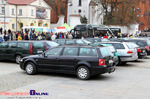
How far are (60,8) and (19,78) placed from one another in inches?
2599

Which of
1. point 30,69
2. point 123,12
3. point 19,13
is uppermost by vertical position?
point 123,12

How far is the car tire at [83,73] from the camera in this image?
10.4 m

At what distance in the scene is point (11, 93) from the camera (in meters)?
8.19

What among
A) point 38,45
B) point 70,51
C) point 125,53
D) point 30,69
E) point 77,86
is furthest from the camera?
point 38,45

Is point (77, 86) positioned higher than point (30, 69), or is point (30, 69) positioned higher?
point (30, 69)

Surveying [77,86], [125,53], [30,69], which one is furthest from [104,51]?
[125,53]

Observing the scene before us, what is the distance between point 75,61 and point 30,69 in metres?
2.60

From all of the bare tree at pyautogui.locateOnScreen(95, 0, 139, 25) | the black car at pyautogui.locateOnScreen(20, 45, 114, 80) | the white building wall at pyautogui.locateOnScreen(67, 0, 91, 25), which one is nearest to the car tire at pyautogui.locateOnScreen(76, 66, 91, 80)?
the black car at pyautogui.locateOnScreen(20, 45, 114, 80)

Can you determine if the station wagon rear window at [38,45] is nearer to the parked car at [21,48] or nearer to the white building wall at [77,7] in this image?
the parked car at [21,48]

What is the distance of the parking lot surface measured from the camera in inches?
314

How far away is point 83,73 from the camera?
34.8 ft

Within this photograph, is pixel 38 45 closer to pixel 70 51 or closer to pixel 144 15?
pixel 70 51

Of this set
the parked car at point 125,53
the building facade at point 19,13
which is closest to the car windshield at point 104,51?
the parked car at point 125,53

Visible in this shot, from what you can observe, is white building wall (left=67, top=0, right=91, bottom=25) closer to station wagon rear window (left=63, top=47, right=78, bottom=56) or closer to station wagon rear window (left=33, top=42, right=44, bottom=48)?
station wagon rear window (left=33, top=42, right=44, bottom=48)
